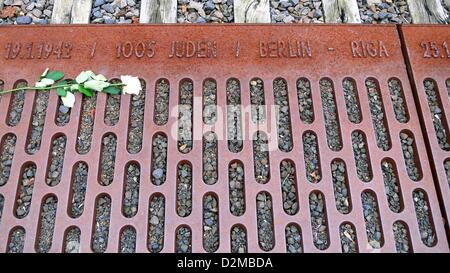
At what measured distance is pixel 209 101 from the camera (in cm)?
181

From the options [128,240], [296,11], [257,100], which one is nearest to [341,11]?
[296,11]

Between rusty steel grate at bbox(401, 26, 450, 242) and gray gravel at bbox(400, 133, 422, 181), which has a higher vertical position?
rusty steel grate at bbox(401, 26, 450, 242)

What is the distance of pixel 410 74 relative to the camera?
1.83 metres

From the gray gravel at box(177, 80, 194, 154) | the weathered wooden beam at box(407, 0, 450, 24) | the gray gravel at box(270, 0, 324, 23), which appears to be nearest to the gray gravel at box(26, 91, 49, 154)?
the gray gravel at box(177, 80, 194, 154)

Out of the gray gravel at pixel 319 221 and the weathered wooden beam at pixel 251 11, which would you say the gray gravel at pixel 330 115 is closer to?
the gray gravel at pixel 319 221

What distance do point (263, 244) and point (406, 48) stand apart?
0.94 m

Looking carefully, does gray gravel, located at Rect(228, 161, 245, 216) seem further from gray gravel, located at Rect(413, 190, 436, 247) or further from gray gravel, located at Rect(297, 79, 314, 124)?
gray gravel, located at Rect(413, 190, 436, 247)

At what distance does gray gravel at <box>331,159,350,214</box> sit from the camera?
162cm

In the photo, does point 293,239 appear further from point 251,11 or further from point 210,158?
point 251,11

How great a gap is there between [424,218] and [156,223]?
87 cm

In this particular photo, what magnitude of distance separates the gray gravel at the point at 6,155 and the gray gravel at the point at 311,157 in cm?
101

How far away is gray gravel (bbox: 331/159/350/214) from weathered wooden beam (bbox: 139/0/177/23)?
88cm

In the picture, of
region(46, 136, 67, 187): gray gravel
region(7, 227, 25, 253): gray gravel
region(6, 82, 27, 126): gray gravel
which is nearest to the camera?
region(7, 227, 25, 253): gray gravel
